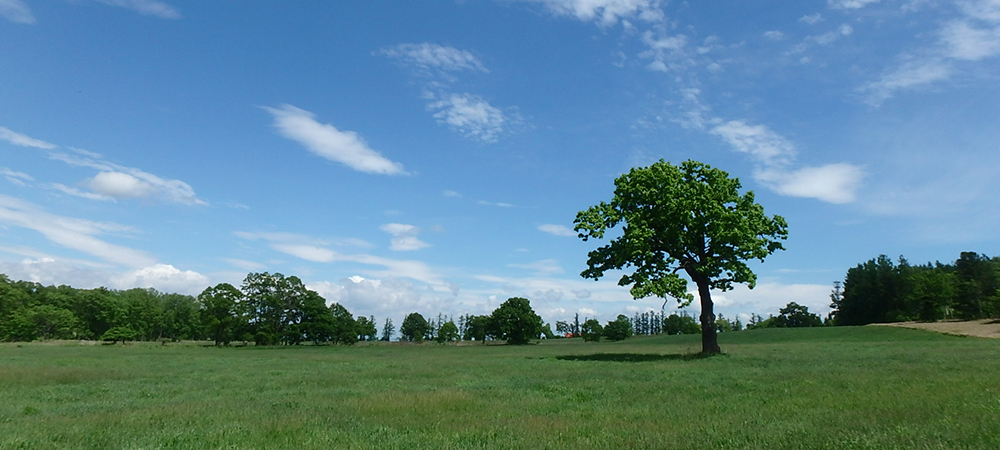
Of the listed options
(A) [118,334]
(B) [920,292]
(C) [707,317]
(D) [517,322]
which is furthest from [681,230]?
(A) [118,334]

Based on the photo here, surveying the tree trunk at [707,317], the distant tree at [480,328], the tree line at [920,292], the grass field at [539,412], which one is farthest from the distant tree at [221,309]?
the tree line at [920,292]

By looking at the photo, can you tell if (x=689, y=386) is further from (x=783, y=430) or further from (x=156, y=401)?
(x=156, y=401)

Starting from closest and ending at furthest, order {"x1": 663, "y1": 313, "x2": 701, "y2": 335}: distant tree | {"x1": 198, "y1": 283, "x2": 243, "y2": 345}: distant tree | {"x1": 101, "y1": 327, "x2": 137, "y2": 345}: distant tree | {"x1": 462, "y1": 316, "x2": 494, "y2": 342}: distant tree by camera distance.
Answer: {"x1": 198, "y1": 283, "x2": 243, "y2": 345}: distant tree, {"x1": 101, "y1": 327, "x2": 137, "y2": 345}: distant tree, {"x1": 462, "y1": 316, "x2": 494, "y2": 342}: distant tree, {"x1": 663, "y1": 313, "x2": 701, "y2": 335}: distant tree

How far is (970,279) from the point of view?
417 ft

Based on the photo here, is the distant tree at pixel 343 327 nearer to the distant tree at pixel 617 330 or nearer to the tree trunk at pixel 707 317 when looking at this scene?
the distant tree at pixel 617 330

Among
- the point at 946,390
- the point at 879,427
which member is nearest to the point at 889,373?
the point at 946,390

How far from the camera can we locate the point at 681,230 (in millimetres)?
37344

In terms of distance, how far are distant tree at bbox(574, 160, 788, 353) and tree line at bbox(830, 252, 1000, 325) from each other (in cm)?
8257

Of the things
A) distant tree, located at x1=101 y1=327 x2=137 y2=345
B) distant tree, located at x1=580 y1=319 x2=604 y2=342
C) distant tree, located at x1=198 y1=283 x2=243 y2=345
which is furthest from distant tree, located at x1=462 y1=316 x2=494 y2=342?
distant tree, located at x1=101 y1=327 x2=137 y2=345

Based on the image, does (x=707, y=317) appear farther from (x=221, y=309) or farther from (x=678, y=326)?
(x=678, y=326)

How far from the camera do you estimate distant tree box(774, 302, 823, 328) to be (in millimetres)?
165625

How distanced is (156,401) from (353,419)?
9.47 m

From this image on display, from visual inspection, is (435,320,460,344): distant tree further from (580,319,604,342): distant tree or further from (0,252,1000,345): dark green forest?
(580,319,604,342): distant tree

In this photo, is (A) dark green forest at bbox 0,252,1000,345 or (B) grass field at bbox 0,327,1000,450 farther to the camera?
(A) dark green forest at bbox 0,252,1000,345
